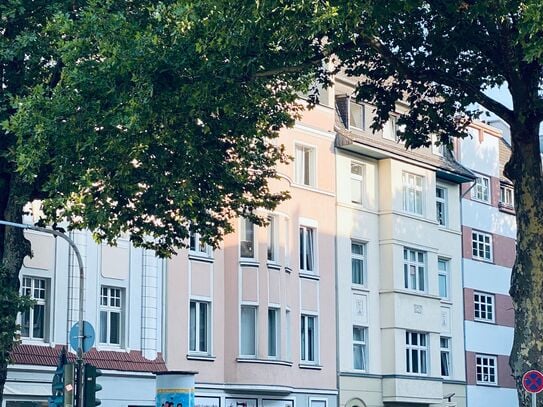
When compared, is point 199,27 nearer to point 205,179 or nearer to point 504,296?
point 205,179

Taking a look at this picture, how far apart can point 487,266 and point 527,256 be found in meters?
34.3

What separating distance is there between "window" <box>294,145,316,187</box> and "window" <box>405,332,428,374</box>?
23.3 ft

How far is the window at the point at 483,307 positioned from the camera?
54.6 metres

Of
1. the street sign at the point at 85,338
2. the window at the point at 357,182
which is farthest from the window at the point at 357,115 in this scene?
the street sign at the point at 85,338

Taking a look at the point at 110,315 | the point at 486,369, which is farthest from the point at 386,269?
the point at 110,315

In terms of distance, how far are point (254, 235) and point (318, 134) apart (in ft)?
19.2

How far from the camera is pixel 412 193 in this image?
164 feet

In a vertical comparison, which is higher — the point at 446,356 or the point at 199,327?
the point at 446,356

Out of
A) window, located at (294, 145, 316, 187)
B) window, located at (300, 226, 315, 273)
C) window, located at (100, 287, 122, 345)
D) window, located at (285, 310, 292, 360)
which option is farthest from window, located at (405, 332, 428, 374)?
window, located at (100, 287, 122, 345)

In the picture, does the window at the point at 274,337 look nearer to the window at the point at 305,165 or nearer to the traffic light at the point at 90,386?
the window at the point at 305,165

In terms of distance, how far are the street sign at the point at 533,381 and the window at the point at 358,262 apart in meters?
26.6

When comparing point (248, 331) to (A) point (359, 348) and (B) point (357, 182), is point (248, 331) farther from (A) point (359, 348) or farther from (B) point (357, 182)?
(B) point (357, 182)

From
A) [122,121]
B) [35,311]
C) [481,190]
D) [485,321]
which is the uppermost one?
[481,190]

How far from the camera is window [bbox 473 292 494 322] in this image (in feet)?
179
